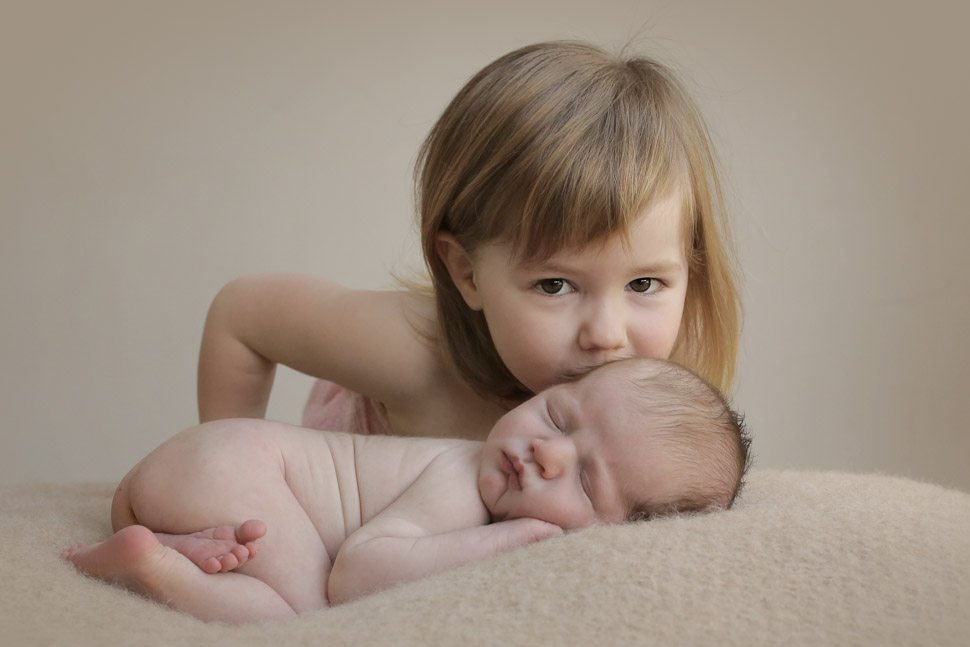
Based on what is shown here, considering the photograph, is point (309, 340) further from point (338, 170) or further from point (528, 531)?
point (338, 170)

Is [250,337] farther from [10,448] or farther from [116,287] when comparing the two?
[10,448]

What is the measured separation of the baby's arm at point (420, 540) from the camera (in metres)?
1.20

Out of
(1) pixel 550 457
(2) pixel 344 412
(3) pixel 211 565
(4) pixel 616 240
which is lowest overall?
(2) pixel 344 412

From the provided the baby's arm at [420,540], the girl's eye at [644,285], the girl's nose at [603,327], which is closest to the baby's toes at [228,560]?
the baby's arm at [420,540]

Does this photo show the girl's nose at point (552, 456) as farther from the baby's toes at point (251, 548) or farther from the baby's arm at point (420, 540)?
the baby's toes at point (251, 548)

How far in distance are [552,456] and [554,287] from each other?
0.36 m

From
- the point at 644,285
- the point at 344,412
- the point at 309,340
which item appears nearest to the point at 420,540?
the point at 644,285

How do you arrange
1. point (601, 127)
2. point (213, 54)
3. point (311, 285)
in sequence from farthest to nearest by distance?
point (213, 54)
point (311, 285)
point (601, 127)

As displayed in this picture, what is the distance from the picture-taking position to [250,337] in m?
1.91

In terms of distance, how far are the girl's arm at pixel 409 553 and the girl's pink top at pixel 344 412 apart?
81cm

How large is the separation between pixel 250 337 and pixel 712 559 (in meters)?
1.07

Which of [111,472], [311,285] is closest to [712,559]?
[311,285]

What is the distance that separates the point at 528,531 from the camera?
1.24m

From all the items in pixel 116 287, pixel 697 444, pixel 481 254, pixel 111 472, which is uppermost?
pixel 481 254
